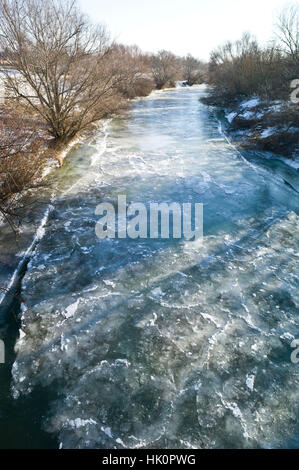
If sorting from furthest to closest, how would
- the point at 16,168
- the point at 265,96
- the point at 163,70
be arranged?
the point at 163,70 → the point at 265,96 → the point at 16,168

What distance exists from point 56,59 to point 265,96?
1320cm

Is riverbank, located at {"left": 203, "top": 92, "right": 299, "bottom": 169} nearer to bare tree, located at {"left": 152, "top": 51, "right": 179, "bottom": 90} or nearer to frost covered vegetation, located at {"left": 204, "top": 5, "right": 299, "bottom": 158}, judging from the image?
frost covered vegetation, located at {"left": 204, "top": 5, "right": 299, "bottom": 158}

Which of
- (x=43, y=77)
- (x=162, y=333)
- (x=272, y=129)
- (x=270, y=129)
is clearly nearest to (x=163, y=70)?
(x=270, y=129)

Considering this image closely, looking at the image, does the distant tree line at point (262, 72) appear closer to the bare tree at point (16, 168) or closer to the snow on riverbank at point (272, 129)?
the snow on riverbank at point (272, 129)

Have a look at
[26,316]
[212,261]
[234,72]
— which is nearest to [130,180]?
[212,261]

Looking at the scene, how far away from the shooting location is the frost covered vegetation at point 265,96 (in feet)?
38.1

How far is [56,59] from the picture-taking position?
31.3ft

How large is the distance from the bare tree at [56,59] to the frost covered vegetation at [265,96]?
281 inches

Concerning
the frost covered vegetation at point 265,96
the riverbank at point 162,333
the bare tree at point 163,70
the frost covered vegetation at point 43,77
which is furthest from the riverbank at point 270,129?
the bare tree at point 163,70

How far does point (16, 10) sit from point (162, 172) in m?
6.84

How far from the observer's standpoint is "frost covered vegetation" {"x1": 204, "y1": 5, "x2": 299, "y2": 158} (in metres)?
11.6

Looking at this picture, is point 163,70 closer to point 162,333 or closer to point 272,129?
point 272,129
